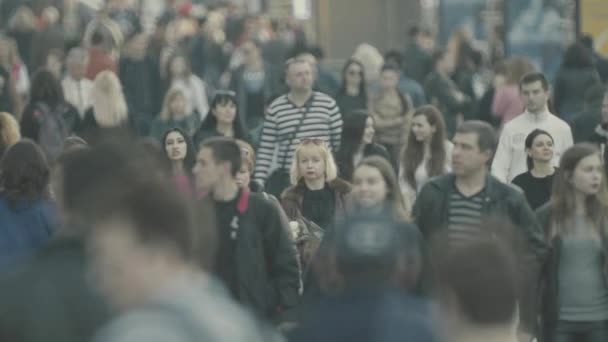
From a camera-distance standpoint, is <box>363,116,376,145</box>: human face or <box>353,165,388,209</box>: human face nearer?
<box>353,165,388,209</box>: human face

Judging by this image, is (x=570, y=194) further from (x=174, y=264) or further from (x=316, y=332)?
(x=174, y=264)

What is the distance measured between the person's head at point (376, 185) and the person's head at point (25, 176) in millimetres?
1570

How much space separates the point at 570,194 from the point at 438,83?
1233cm

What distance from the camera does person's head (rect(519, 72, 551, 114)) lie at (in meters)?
13.9

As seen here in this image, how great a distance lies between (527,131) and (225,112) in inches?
105

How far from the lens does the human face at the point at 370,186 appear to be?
9.55 m

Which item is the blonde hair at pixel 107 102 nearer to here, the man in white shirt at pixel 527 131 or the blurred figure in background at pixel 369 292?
the man in white shirt at pixel 527 131

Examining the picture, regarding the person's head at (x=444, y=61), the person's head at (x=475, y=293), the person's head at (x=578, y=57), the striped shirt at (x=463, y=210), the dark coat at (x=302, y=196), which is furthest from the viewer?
the person's head at (x=444, y=61)

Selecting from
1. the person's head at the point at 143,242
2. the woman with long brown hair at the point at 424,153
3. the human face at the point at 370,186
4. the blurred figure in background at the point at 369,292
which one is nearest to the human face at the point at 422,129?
the woman with long brown hair at the point at 424,153

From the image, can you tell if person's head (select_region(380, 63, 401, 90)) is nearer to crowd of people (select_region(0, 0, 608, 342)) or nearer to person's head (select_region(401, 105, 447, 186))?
crowd of people (select_region(0, 0, 608, 342))

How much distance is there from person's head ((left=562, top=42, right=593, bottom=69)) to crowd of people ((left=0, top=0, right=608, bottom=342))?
23 mm

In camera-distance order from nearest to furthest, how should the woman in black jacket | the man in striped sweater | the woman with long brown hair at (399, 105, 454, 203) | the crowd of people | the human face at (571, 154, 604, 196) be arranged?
the crowd of people < the human face at (571, 154, 604, 196) < the woman with long brown hair at (399, 105, 454, 203) < the woman in black jacket < the man in striped sweater

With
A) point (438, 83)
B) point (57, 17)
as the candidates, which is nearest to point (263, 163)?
point (438, 83)

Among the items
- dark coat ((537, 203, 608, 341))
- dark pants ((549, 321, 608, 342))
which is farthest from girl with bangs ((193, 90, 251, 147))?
dark pants ((549, 321, 608, 342))
